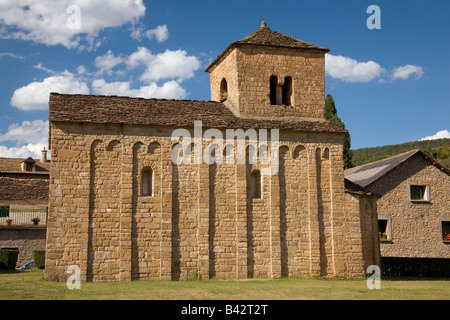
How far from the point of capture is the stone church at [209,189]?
18656mm

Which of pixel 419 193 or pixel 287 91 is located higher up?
pixel 287 91

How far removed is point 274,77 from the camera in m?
22.6

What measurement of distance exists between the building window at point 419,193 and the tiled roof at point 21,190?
2543 cm

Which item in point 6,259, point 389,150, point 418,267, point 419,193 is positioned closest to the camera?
point 6,259

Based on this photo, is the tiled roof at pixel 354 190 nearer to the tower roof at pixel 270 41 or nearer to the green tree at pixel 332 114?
the tower roof at pixel 270 41

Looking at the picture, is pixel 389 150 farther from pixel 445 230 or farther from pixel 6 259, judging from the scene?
pixel 6 259

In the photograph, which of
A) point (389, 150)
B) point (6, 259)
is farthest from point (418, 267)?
point (389, 150)

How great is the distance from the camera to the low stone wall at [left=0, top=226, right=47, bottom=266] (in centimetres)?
3125

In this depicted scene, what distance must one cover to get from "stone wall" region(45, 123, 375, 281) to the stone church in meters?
0.04

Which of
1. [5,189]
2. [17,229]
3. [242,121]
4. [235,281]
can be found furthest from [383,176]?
[5,189]

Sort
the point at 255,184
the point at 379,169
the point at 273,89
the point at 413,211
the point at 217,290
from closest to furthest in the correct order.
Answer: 1. the point at 217,290
2. the point at 255,184
3. the point at 273,89
4. the point at 413,211
5. the point at 379,169

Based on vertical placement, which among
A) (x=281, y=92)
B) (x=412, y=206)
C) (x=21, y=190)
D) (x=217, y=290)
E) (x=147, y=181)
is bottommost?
(x=217, y=290)

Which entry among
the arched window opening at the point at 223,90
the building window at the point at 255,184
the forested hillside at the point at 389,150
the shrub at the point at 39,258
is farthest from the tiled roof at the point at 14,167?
the forested hillside at the point at 389,150

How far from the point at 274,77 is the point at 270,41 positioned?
1668 mm
